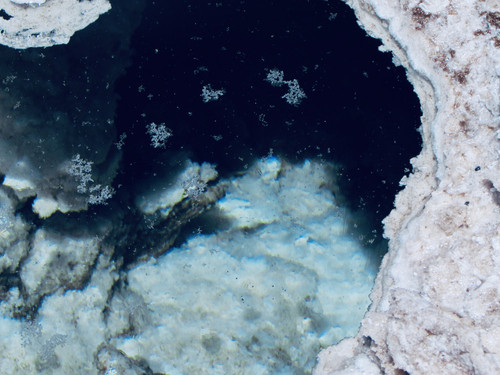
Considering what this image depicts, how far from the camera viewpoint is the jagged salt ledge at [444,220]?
1.36m

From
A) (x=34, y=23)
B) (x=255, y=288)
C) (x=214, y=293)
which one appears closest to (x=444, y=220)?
(x=255, y=288)

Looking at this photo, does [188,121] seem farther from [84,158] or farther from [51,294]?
[51,294]

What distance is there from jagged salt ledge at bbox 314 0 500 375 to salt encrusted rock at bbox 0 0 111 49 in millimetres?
1697

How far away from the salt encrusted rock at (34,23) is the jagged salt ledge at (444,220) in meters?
1.70

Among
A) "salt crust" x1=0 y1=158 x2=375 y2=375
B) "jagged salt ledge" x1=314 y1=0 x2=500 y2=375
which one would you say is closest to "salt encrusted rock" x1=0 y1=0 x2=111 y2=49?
"salt crust" x1=0 y1=158 x2=375 y2=375

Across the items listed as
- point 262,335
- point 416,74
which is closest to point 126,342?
point 262,335

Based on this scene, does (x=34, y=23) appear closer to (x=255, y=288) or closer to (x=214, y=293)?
(x=214, y=293)

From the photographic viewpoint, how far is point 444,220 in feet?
5.31

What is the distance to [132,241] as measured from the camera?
3.23 meters

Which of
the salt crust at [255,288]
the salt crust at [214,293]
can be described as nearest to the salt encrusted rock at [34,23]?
the salt crust at [214,293]

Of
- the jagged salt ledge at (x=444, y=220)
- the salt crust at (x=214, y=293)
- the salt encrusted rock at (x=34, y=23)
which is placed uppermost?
the jagged salt ledge at (x=444, y=220)

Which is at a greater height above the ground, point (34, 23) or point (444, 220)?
point (444, 220)

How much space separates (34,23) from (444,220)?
2.32m

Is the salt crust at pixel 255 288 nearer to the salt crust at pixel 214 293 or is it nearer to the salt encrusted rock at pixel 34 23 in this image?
the salt crust at pixel 214 293
